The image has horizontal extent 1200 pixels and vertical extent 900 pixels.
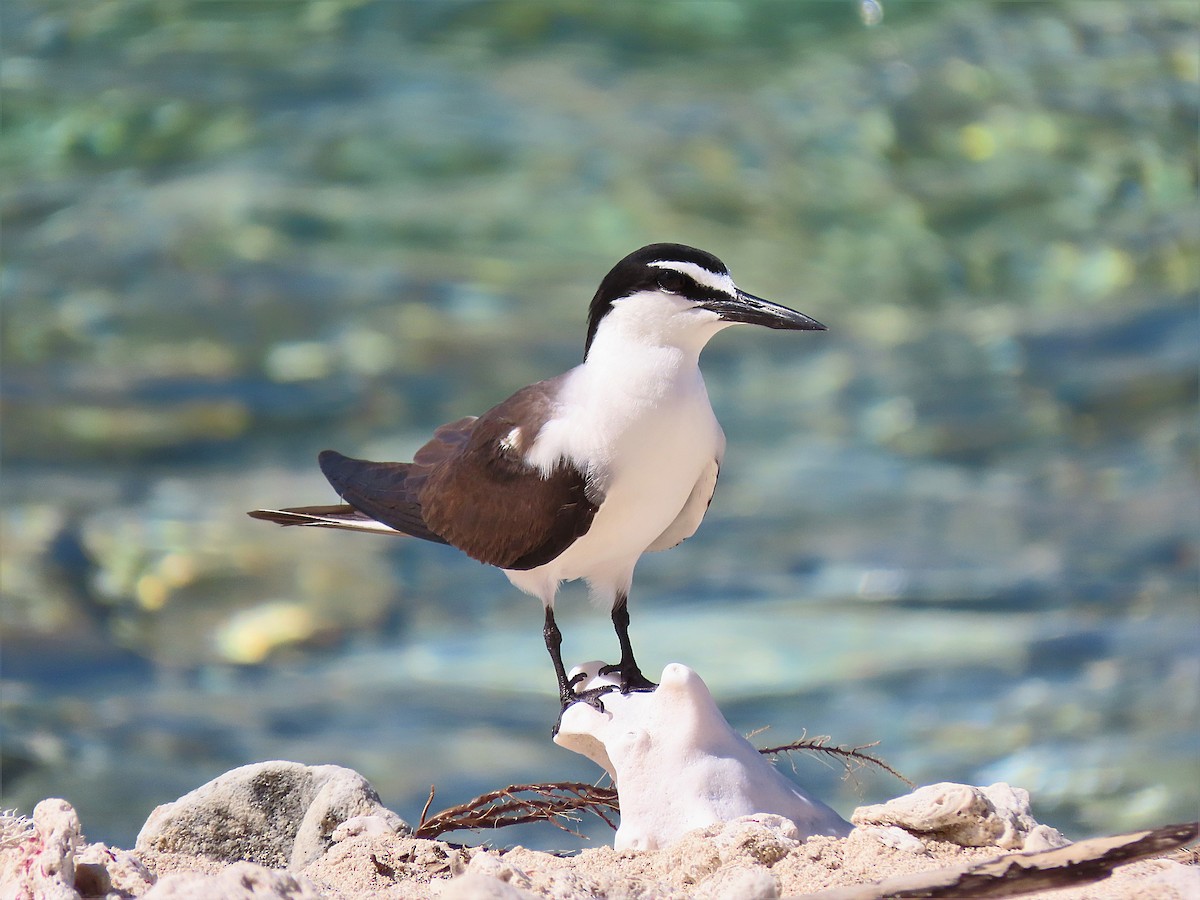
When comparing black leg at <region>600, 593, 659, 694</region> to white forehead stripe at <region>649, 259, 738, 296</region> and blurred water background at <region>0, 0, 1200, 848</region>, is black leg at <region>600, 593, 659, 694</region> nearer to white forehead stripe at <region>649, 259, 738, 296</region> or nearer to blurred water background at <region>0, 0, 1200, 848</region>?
white forehead stripe at <region>649, 259, 738, 296</region>

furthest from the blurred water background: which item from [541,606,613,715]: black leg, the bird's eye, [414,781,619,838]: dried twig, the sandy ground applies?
the sandy ground

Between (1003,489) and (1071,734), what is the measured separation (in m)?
4.46

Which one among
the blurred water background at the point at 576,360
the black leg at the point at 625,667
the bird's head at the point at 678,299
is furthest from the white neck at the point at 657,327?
the blurred water background at the point at 576,360

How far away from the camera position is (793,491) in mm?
18266

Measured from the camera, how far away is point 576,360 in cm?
1944

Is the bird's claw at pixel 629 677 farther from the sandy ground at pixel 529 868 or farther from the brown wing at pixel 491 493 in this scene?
the sandy ground at pixel 529 868

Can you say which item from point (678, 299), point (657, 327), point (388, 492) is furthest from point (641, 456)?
point (388, 492)

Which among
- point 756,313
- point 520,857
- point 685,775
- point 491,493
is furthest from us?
point 491,493

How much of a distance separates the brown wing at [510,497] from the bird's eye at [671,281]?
1.83ft

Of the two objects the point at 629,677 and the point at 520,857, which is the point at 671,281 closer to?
the point at 629,677

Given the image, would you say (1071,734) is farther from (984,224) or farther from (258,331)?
(258,331)

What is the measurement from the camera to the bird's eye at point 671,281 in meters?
5.35

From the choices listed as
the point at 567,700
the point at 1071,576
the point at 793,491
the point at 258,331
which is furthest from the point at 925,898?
the point at 258,331

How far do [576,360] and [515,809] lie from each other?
47.4 feet
